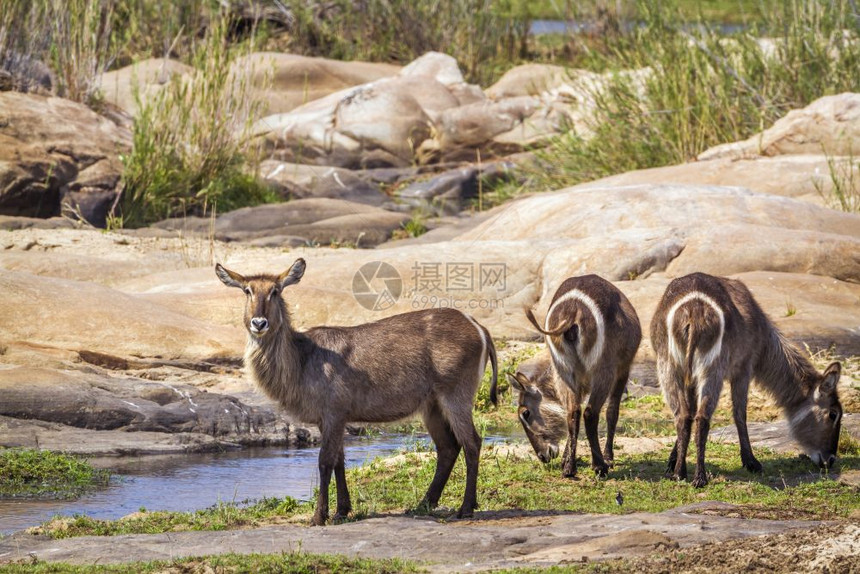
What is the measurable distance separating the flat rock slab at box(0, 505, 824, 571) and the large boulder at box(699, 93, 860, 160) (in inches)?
417

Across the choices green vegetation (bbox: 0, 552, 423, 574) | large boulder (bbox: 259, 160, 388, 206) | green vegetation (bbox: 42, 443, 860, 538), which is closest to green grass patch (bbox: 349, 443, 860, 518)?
green vegetation (bbox: 42, 443, 860, 538)

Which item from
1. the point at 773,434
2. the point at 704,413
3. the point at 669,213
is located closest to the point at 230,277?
the point at 704,413

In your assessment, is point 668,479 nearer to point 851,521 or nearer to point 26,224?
point 851,521

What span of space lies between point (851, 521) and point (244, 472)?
3864mm

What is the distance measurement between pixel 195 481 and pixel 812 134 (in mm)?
10867

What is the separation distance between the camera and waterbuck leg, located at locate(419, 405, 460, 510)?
243 inches

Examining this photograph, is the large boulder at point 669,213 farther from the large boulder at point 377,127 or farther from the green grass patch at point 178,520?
the large boulder at point 377,127

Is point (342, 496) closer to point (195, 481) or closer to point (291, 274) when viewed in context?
point (291, 274)

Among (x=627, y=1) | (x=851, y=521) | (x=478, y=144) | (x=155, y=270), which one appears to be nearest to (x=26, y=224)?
(x=155, y=270)

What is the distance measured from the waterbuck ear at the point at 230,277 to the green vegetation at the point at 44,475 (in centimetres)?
181

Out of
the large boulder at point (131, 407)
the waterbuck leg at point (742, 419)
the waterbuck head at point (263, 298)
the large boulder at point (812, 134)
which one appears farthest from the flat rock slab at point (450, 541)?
the large boulder at point (812, 134)

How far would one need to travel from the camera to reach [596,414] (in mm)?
6980

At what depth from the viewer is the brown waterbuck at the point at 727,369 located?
6.78 meters

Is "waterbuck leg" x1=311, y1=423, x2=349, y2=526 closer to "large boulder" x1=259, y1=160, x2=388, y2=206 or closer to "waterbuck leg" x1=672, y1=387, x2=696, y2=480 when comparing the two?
"waterbuck leg" x1=672, y1=387, x2=696, y2=480
